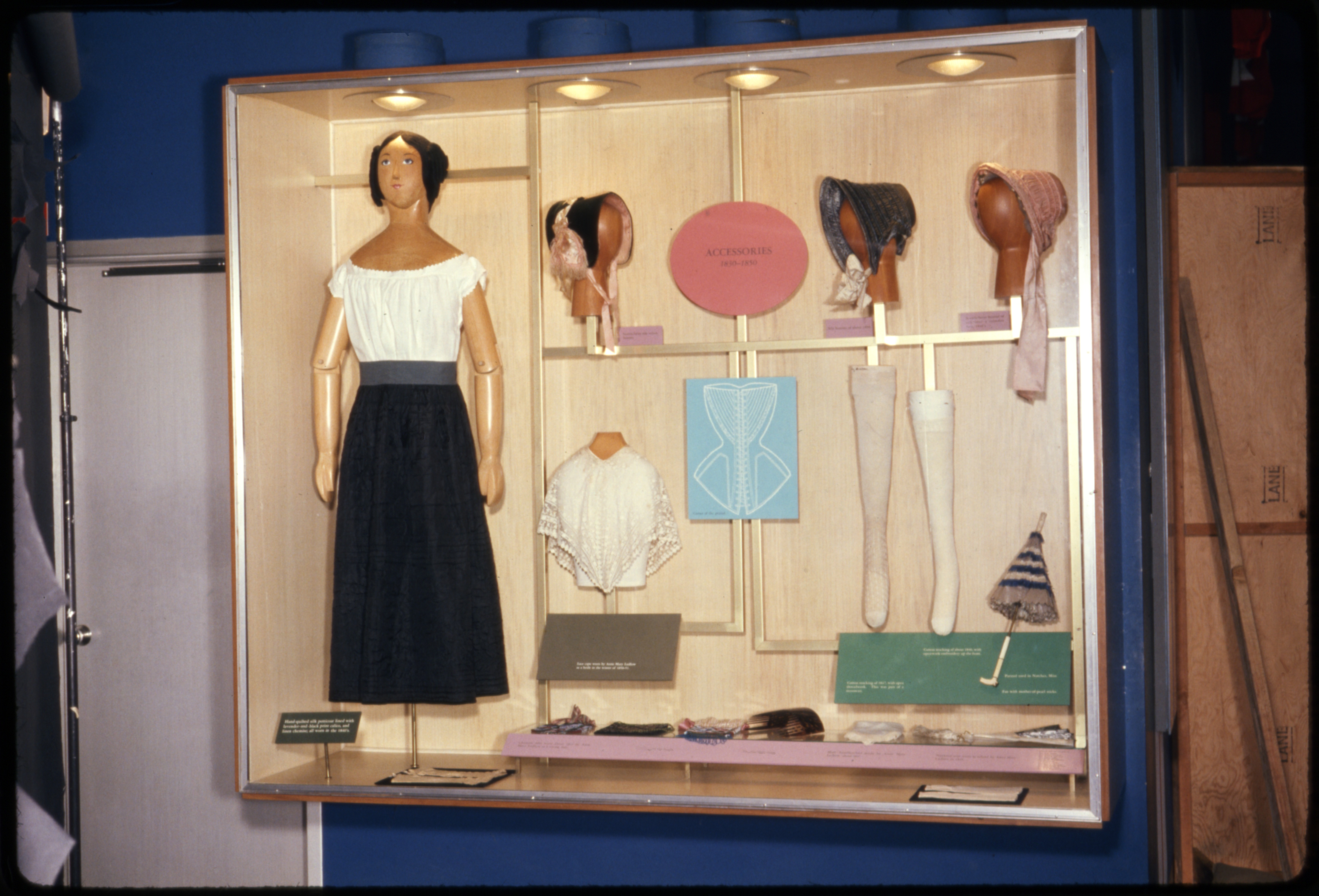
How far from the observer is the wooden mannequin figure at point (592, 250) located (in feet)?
11.3

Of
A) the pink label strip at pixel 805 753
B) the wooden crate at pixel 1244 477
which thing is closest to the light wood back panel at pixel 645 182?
the pink label strip at pixel 805 753

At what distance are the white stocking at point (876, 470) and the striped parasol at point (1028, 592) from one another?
325mm

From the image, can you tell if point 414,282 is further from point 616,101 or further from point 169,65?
point 169,65

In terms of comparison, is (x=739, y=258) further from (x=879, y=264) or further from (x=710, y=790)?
(x=710, y=790)

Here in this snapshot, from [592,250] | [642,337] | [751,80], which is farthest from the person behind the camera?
[642,337]

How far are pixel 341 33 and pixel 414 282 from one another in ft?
3.43

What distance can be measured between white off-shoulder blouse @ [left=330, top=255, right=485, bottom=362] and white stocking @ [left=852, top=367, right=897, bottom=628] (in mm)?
1130

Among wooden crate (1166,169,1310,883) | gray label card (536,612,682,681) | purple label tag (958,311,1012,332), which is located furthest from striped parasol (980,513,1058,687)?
gray label card (536,612,682,681)

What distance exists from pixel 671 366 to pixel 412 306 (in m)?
0.78

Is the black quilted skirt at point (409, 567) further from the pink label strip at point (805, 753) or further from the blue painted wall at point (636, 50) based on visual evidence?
the blue painted wall at point (636, 50)

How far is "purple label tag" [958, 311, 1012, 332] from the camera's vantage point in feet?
10.8

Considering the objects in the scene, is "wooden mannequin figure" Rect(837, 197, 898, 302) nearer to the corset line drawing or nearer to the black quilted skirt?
the corset line drawing

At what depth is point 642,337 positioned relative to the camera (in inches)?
139

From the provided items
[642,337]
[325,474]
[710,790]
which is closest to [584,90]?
[642,337]
